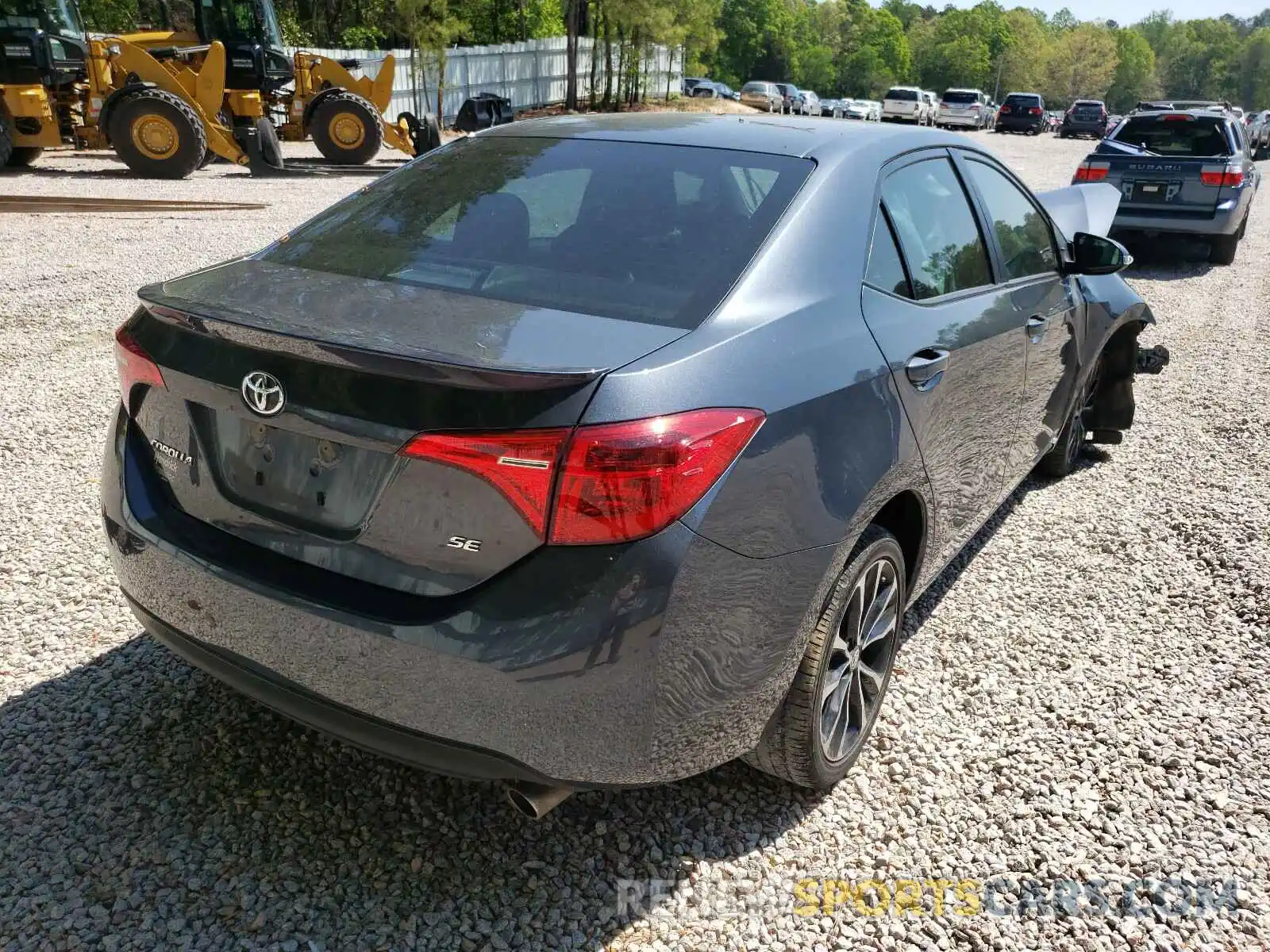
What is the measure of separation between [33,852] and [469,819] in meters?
1.02

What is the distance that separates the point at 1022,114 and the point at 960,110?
2888 millimetres

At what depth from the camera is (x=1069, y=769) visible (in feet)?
9.88

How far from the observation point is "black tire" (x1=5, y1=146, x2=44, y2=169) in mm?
16156

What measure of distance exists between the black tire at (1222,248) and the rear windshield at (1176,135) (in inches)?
40.9

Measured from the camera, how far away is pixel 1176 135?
39.9ft

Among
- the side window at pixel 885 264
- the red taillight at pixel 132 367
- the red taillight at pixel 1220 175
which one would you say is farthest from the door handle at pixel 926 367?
the red taillight at pixel 1220 175

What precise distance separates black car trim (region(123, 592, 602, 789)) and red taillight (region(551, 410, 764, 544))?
50cm

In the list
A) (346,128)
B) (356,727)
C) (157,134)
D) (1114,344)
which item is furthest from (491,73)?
(356,727)

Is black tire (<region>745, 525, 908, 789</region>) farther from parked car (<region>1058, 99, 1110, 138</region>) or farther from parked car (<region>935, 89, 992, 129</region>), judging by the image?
parked car (<region>1058, 99, 1110, 138</region>)

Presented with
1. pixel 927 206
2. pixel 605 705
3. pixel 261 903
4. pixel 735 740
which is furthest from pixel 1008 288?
pixel 261 903

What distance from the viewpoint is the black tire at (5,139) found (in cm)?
1461

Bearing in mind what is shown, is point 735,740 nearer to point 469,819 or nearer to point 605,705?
point 605,705

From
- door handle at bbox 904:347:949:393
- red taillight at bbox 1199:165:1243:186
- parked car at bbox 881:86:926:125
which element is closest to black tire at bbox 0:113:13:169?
red taillight at bbox 1199:165:1243:186

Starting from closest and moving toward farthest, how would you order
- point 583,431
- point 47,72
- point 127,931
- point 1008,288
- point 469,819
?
point 583,431 → point 127,931 → point 469,819 → point 1008,288 → point 47,72
